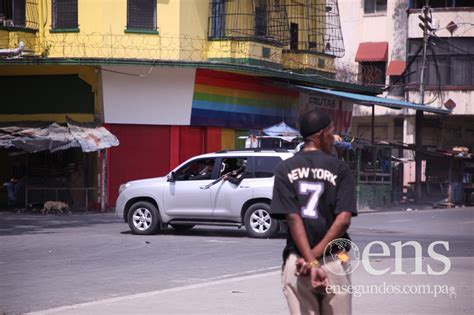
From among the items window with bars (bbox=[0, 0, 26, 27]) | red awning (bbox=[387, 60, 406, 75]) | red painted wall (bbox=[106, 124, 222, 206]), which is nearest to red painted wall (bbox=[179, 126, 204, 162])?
red painted wall (bbox=[106, 124, 222, 206])

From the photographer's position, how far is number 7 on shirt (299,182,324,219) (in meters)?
6.10

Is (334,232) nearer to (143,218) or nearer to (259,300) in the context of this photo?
(259,300)

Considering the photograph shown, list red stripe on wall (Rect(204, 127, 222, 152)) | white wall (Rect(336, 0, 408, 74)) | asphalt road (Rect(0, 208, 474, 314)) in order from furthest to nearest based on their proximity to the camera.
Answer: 1. white wall (Rect(336, 0, 408, 74))
2. red stripe on wall (Rect(204, 127, 222, 152))
3. asphalt road (Rect(0, 208, 474, 314))

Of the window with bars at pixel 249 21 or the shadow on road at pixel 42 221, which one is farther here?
the window with bars at pixel 249 21

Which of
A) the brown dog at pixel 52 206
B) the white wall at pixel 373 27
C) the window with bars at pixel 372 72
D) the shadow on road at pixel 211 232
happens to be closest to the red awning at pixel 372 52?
the white wall at pixel 373 27

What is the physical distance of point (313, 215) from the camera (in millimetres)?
6090

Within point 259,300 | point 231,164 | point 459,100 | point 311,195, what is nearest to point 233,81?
point 231,164

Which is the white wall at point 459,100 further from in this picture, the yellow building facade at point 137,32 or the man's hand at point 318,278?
the man's hand at point 318,278

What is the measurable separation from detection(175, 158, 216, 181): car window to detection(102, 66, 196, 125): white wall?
9545 mm

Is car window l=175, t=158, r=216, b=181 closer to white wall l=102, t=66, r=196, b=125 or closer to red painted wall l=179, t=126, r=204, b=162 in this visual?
white wall l=102, t=66, r=196, b=125

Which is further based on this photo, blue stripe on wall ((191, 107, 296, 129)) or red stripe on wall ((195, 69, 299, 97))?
blue stripe on wall ((191, 107, 296, 129))

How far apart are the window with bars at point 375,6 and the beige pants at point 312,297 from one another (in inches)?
1645

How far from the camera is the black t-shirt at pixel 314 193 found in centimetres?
610

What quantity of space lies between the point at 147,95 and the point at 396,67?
1904 cm
